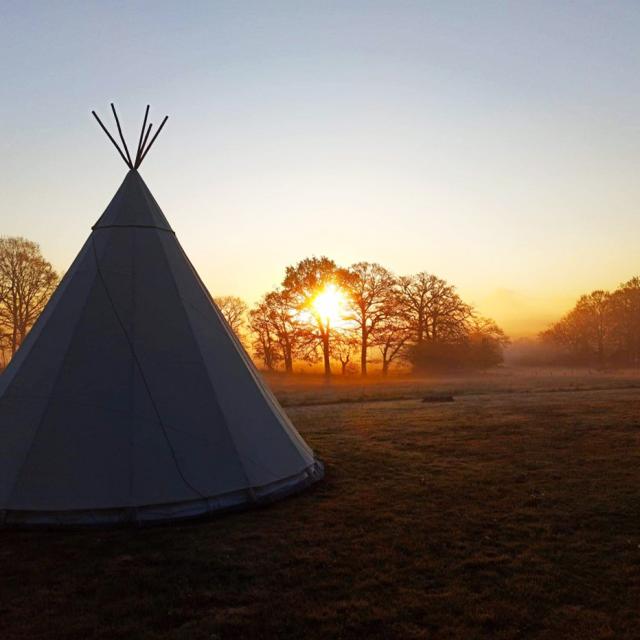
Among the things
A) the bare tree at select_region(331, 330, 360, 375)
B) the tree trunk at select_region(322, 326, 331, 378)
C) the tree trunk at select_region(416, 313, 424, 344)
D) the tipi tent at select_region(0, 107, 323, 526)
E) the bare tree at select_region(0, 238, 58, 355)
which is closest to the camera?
the tipi tent at select_region(0, 107, 323, 526)

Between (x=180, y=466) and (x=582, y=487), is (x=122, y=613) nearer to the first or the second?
(x=180, y=466)

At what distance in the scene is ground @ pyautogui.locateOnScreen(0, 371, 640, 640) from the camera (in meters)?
4.31

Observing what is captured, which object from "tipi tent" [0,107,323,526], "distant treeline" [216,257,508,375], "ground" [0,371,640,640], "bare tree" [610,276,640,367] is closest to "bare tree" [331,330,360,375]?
"distant treeline" [216,257,508,375]

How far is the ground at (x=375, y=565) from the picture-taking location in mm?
4309

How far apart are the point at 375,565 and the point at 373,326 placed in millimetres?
33598

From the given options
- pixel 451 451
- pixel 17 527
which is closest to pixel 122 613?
pixel 17 527

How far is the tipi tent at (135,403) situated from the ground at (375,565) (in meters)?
0.41

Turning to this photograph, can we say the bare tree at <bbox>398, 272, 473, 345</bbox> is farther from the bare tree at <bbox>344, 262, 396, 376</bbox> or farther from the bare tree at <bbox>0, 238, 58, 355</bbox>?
the bare tree at <bbox>0, 238, 58, 355</bbox>

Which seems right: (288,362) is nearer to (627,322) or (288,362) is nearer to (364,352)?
(364,352)

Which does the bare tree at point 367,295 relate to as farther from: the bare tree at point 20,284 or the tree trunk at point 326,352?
the bare tree at point 20,284

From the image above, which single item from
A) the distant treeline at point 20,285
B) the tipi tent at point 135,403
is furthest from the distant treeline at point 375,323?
the tipi tent at point 135,403

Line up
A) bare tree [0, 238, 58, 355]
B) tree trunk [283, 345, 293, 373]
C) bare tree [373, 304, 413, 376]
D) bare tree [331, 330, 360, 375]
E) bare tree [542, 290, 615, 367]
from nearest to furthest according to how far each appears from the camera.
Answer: bare tree [0, 238, 58, 355], bare tree [331, 330, 360, 375], bare tree [373, 304, 413, 376], tree trunk [283, 345, 293, 373], bare tree [542, 290, 615, 367]

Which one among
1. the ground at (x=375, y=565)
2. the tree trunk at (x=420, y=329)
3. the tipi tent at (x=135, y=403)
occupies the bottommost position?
the ground at (x=375, y=565)

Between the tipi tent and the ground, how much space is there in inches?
16.0
